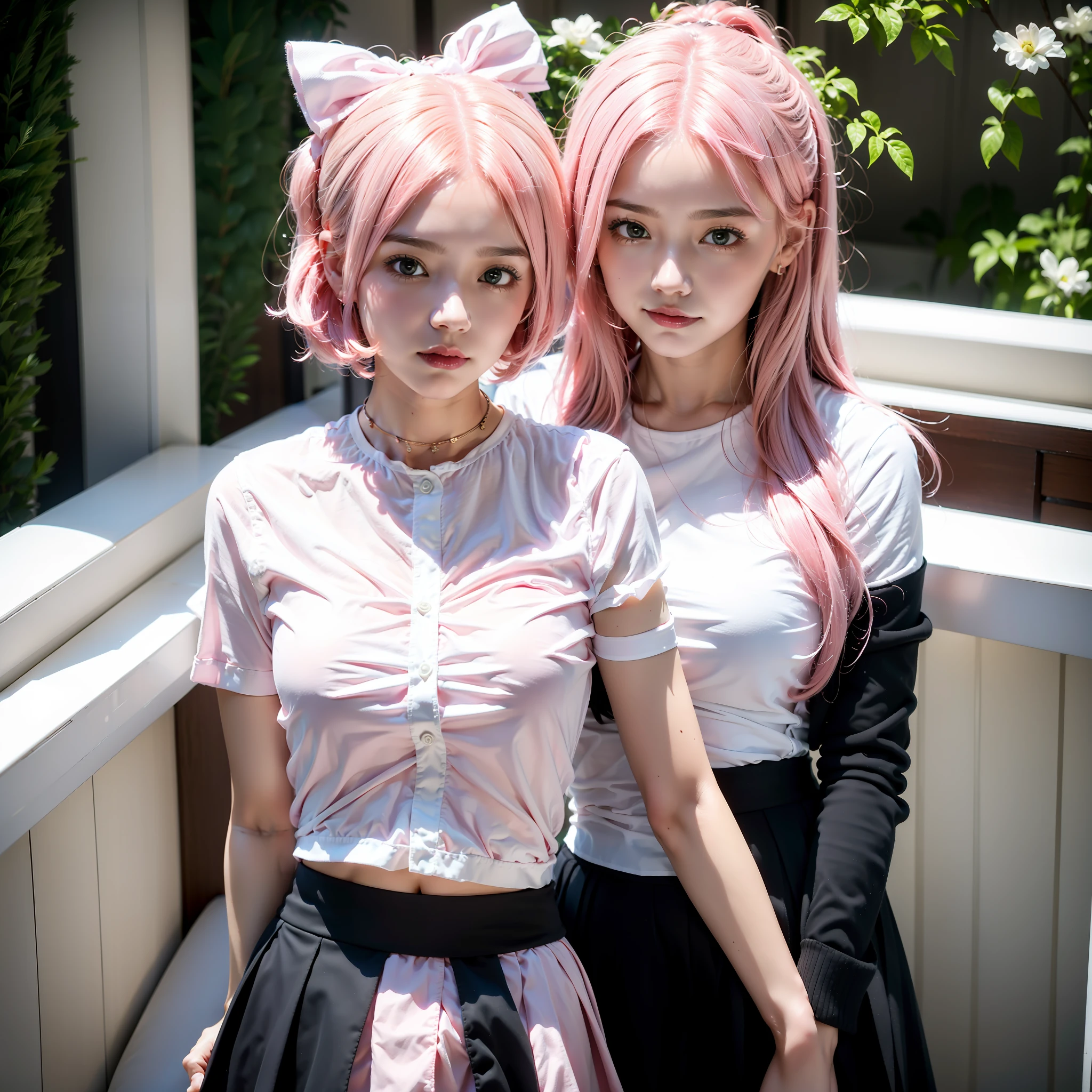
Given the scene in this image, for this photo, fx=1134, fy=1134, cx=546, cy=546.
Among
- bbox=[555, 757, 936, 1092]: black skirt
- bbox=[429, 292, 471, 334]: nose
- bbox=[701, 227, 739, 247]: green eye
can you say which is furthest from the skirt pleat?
bbox=[701, 227, 739, 247]: green eye

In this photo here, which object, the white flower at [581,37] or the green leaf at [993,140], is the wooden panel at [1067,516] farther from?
the white flower at [581,37]

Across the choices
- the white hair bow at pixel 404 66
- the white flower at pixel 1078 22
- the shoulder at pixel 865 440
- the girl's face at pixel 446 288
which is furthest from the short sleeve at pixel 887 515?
the white flower at pixel 1078 22

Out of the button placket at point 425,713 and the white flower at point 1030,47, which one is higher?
the white flower at point 1030,47

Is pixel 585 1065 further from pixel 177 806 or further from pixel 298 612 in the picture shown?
pixel 177 806

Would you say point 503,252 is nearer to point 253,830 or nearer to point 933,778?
point 253,830

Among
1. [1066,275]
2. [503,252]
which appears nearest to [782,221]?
[503,252]

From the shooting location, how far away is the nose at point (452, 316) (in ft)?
3.82

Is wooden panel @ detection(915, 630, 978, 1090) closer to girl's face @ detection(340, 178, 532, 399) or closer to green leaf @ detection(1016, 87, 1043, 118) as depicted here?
girl's face @ detection(340, 178, 532, 399)

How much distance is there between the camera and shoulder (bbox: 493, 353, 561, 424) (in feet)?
5.43

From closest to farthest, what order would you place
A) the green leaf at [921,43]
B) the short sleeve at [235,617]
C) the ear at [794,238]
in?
the short sleeve at [235,617] < the ear at [794,238] < the green leaf at [921,43]

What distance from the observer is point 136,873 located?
1.78 metres

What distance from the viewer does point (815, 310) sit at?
5.09 ft

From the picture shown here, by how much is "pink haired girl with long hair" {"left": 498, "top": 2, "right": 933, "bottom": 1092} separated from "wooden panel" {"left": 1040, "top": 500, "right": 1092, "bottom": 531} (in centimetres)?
72

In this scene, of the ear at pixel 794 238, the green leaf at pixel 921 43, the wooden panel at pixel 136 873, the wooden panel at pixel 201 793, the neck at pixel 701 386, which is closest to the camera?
the ear at pixel 794 238
